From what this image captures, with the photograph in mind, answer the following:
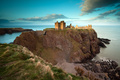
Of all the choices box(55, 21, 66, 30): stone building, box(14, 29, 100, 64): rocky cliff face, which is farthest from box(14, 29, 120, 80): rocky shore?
box(55, 21, 66, 30): stone building

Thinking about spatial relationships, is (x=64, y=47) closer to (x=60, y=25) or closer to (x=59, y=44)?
(x=59, y=44)

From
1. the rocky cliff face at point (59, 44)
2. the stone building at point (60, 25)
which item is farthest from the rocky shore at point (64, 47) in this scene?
the stone building at point (60, 25)

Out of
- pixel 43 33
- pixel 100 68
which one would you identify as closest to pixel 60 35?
pixel 43 33

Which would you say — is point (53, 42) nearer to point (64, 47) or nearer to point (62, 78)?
point (64, 47)

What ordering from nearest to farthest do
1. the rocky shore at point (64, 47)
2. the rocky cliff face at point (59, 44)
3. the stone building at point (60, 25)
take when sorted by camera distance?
the rocky shore at point (64, 47) < the rocky cliff face at point (59, 44) < the stone building at point (60, 25)

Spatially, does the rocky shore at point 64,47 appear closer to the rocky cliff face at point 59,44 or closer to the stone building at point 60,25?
the rocky cliff face at point 59,44

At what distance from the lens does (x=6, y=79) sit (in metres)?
4.43

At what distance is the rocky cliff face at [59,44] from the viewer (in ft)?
129

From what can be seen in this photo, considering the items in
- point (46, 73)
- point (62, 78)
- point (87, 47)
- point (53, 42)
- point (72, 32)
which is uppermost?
point (72, 32)

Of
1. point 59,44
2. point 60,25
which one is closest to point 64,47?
point 59,44

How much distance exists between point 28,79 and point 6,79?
1.68 m

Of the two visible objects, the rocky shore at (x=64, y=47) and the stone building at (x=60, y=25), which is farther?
the stone building at (x=60, y=25)

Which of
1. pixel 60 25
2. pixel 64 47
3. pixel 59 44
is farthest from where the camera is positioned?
pixel 60 25

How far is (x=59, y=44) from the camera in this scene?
1887 inches
